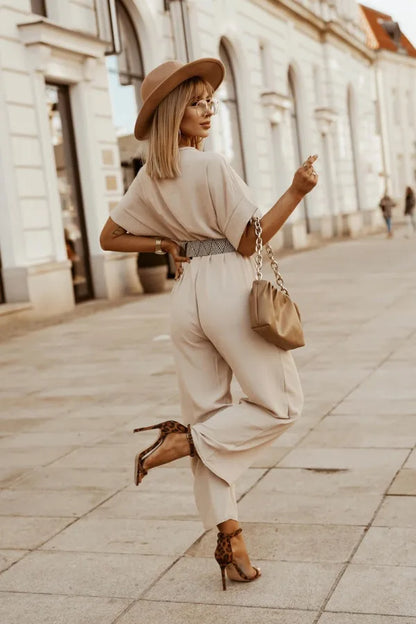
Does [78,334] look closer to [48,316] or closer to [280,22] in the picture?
[48,316]

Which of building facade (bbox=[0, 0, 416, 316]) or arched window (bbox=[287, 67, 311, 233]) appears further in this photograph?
arched window (bbox=[287, 67, 311, 233])

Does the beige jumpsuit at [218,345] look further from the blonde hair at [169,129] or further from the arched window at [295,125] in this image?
the arched window at [295,125]

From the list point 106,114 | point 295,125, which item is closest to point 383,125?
point 295,125

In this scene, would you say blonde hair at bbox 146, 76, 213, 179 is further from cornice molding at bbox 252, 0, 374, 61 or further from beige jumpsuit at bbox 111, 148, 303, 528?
cornice molding at bbox 252, 0, 374, 61

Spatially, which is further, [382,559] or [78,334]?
[78,334]

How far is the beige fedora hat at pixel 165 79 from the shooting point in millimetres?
3373

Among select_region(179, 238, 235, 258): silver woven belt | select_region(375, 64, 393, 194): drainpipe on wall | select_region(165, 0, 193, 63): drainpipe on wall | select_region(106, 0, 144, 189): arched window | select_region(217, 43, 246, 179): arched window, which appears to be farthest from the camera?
select_region(375, 64, 393, 194): drainpipe on wall

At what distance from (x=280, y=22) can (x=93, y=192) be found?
43.6 feet

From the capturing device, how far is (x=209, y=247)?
3.45 m

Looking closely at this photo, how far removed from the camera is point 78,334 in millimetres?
11766

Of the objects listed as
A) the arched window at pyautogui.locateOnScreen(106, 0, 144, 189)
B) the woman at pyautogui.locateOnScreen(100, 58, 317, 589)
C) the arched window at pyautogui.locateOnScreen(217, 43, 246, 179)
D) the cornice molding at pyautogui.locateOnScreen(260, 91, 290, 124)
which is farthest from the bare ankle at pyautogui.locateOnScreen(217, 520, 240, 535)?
the cornice molding at pyautogui.locateOnScreen(260, 91, 290, 124)

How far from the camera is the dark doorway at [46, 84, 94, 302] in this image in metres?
15.5

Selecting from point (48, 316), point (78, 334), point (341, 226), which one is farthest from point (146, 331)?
point (341, 226)

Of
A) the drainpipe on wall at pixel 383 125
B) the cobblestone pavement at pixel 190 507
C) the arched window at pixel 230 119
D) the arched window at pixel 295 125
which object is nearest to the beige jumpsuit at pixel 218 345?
the cobblestone pavement at pixel 190 507
